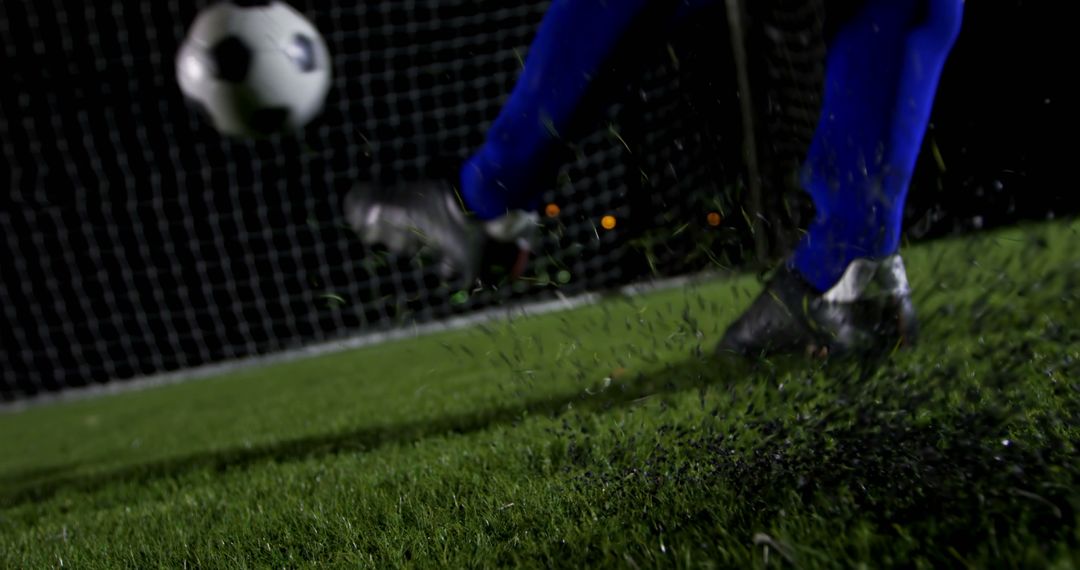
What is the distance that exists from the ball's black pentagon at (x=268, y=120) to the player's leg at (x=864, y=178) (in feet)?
5.55

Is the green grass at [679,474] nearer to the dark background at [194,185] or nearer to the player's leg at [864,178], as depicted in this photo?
the player's leg at [864,178]

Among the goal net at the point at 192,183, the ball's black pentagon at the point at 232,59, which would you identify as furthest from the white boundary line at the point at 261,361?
the ball's black pentagon at the point at 232,59

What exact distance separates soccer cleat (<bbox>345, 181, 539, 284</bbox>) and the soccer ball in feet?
2.07

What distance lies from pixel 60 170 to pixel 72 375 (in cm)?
162

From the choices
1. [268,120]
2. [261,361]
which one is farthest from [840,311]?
[261,361]

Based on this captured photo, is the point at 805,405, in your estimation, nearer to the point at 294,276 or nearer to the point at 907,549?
the point at 907,549

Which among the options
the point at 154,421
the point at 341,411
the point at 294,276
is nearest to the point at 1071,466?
the point at 341,411

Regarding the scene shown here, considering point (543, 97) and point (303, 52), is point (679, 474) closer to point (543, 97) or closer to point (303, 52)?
point (543, 97)

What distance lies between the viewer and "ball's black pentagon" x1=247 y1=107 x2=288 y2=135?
8.66 ft

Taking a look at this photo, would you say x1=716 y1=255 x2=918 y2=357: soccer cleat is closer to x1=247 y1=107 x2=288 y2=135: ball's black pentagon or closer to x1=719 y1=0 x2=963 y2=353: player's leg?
x1=719 y1=0 x2=963 y2=353: player's leg

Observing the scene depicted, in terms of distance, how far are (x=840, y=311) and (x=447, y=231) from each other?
94cm

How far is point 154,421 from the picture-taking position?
12.0ft

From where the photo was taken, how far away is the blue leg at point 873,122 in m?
1.55

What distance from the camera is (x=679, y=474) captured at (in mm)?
1115
